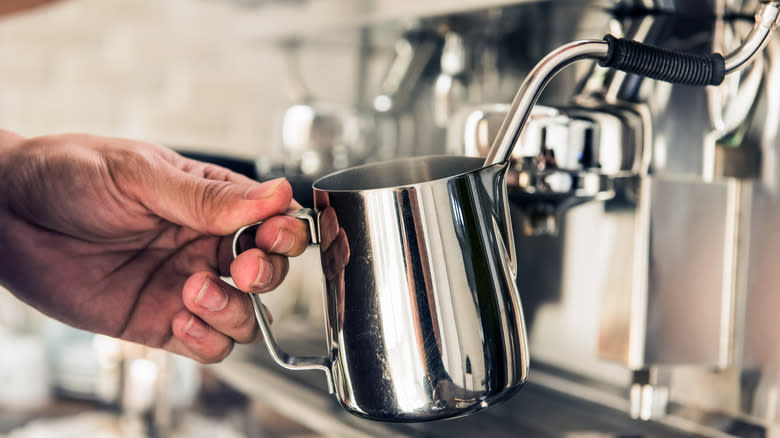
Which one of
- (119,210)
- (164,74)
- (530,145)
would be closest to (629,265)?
(530,145)

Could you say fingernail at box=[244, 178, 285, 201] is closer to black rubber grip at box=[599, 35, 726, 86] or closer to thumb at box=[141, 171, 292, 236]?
thumb at box=[141, 171, 292, 236]

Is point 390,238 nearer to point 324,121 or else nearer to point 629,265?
point 629,265

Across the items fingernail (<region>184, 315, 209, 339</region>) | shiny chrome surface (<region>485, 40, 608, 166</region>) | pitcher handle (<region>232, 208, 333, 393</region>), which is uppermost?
shiny chrome surface (<region>485, 40, 608, 166</region>)

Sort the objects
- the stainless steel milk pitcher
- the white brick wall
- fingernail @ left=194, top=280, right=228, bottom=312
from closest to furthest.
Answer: the stainless steel milk pitcher < fingernail @ left=194, top=280, right=228, bottom=312 < the white brick wall

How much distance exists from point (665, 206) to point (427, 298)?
1.00 ft

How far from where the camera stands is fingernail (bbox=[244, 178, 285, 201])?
15.4 inches

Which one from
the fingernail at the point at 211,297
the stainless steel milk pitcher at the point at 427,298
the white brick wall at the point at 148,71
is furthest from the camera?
the white brick wall at the point at 148,71

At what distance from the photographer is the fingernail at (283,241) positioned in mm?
377

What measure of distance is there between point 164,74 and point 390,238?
40.8 inches

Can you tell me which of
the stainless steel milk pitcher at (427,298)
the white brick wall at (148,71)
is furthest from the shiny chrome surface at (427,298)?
the white brick wall at (148,71)

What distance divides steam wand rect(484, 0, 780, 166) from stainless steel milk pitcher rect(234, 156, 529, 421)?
0.8 inches

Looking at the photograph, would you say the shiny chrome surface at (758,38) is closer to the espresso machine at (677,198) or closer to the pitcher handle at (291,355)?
the espresso machine at (677,198)

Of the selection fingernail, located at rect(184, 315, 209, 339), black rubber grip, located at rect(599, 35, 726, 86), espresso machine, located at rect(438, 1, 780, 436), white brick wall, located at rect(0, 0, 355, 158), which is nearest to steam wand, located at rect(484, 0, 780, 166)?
black rubber grip, located at rect(599, 35, 726, 86)

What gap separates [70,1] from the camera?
1.21 meters
